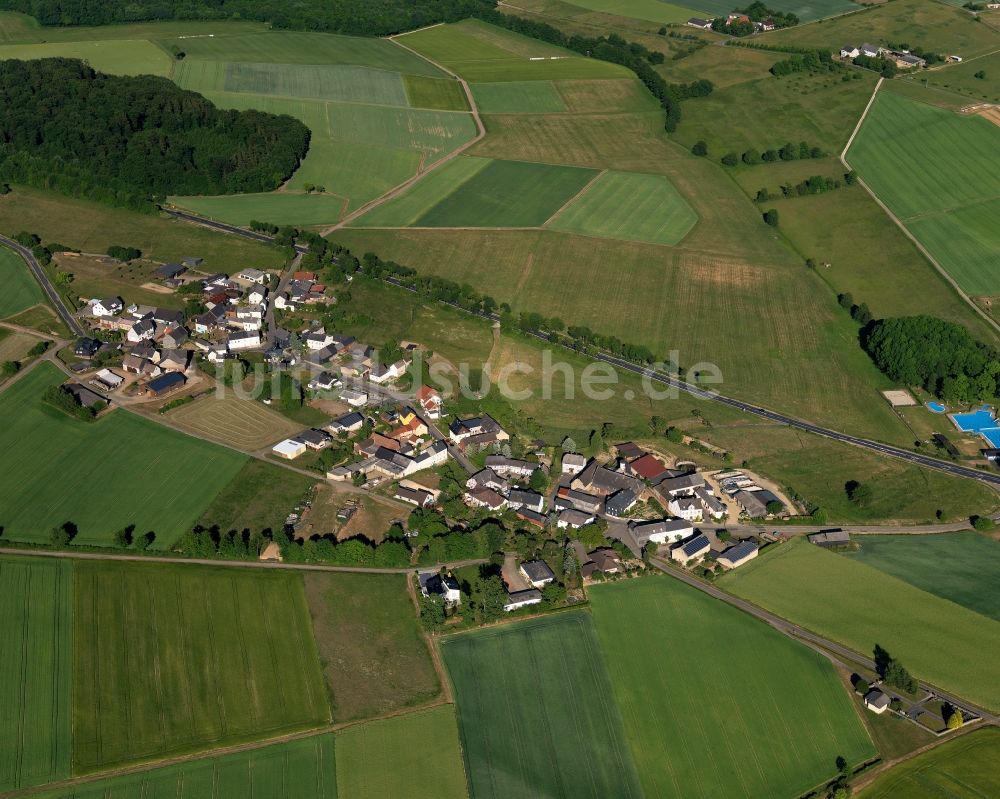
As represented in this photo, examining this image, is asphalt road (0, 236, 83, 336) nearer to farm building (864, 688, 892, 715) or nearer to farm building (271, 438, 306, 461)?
farm building (271, 438, 306, 461)

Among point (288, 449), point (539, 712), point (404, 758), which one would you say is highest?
point (288, 449)

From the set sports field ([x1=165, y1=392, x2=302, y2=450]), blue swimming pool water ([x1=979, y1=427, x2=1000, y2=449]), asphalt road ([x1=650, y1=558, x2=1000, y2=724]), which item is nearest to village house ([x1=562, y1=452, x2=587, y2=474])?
asphalt road ([x1=650, y1=558, x2=1000, y2=724])

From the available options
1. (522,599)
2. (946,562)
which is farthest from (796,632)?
(522,599)

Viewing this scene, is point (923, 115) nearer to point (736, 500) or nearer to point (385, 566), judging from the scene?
point (736, 500)

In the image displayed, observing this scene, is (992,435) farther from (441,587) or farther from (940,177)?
(940,177)

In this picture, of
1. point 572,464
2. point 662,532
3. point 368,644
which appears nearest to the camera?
point 368,644

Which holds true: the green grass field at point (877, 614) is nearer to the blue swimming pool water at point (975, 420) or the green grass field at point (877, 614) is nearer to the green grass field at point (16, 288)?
the blue swimming pool water at point (975, 420)

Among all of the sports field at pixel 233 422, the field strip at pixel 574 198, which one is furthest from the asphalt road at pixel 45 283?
the field strip at pixel 574 198

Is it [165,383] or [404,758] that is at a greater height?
[165,383]

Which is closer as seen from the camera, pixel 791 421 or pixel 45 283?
pixel 791 421
